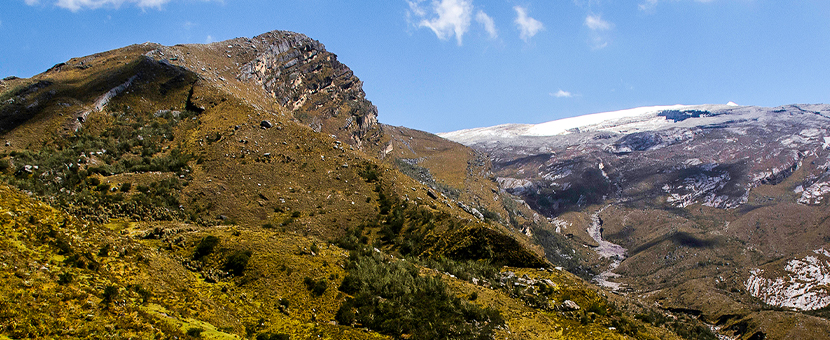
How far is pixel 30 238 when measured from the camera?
10898mm

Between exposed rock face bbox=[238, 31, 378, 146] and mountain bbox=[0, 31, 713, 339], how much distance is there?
13.0m

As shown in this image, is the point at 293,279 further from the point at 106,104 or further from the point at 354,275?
the point at 106,104

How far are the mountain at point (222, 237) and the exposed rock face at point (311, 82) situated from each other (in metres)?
13.0

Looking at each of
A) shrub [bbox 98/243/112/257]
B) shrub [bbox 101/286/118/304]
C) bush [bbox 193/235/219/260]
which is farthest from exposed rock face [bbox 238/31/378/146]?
shrub [bbox 101/286/118/304]

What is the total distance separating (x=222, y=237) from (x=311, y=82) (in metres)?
60.0

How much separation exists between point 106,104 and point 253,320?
109 ft

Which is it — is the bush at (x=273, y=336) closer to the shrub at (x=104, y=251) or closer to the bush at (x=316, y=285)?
the bush at (x=316, y=285)

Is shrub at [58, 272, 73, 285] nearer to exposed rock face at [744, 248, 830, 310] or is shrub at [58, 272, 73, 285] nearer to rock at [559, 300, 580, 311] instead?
rock at [559, 300, 580, 311]

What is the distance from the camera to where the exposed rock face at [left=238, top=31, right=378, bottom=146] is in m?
61.1

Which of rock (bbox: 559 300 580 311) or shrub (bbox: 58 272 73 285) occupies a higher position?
rock (bbox: 559 300 580 311)

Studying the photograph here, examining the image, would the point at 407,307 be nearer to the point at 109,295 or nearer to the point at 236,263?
the point at 236,263

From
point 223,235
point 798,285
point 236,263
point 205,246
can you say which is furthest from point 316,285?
point 798,285

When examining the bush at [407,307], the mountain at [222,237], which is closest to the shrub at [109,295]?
the mountain at [222,237]

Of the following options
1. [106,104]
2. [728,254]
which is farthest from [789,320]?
[728,254]
